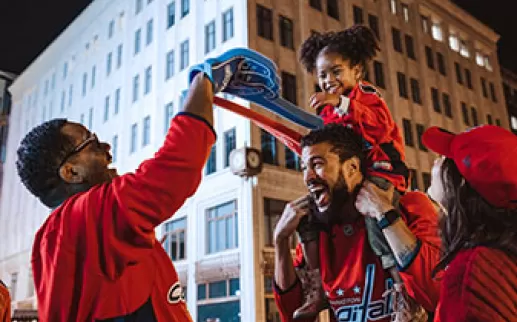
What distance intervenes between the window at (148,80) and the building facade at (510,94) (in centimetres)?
2568

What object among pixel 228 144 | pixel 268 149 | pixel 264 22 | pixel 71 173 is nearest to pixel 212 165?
pixel 228 144

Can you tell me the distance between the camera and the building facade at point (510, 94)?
3734cm

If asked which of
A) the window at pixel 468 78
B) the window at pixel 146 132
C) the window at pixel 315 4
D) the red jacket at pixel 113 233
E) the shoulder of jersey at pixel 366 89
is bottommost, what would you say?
the red jacket at pixel 113 233

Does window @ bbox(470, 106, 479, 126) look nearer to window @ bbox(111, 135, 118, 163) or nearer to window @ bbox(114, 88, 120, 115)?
window @ bbox(114, 88, 120, 115)

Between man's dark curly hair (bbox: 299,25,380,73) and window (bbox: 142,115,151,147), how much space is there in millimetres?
19386

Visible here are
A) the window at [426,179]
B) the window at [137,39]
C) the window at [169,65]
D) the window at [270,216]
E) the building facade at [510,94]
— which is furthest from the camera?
the building facade at [510,94]

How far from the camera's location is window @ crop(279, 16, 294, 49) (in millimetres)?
20016

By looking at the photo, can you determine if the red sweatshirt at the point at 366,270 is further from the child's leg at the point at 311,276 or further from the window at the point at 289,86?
the window at the point at 289,86

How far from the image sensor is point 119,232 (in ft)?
6.38

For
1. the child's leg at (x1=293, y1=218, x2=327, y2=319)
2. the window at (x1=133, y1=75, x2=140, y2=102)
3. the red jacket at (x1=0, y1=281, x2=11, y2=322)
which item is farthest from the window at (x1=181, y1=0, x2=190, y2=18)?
the child's leg at (x1=293, y1=218, x2=327, y2=319)

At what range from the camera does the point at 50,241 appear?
207 cm

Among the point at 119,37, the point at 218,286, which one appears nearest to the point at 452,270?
the point at 218,286

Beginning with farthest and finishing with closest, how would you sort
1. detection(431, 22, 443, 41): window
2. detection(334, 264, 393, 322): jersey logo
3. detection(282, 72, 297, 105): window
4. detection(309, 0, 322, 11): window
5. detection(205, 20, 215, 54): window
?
detection(431, 22, 443, 41): window
detection(309, 0, 322, 11): window
detection(205, 20, 215, 54): window
detection(282, 72, 297, 105): window
detection(334, 264, 393, 322): jersey logo

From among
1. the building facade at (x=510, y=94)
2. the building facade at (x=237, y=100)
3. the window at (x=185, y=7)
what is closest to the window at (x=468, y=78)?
the building facade at (x=237, y=100)
